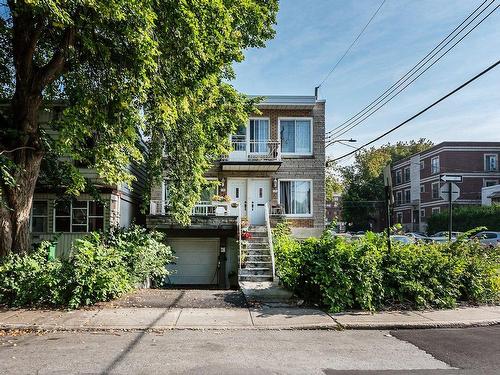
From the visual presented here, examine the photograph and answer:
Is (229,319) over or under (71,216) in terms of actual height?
under

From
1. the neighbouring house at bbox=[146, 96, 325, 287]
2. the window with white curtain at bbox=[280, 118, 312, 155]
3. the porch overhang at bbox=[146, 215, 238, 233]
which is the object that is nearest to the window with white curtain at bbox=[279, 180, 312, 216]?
the neighbouring house at bbox=[146, 96, 325, 287]

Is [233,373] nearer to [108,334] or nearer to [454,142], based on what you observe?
[108,334]

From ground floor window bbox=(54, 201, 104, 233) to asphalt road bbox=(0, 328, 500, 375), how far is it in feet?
38.9

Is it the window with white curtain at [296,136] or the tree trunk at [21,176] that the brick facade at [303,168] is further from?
the tree trunk at [21,176]

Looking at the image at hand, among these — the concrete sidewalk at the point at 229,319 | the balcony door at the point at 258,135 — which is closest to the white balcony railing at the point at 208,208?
the balcony door at the point at 258,135

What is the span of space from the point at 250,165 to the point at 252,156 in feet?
2.54

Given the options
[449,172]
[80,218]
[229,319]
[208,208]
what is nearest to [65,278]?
[229,319]

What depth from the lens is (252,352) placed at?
247 inches

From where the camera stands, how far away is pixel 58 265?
9633 mm

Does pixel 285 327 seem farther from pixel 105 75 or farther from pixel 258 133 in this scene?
pixel 258 133

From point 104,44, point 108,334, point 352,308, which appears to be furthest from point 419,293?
point 104,44

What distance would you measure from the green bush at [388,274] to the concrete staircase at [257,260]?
8.76 ft

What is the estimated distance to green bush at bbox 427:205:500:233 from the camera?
3884 centimetres

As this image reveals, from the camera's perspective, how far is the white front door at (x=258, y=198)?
21609 mm
